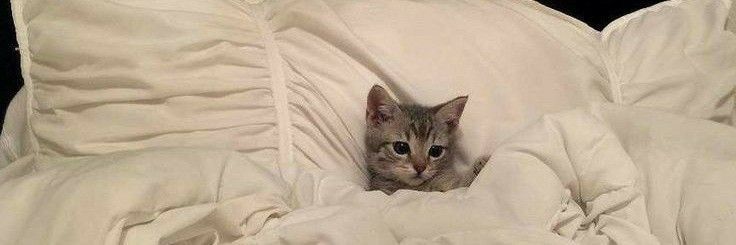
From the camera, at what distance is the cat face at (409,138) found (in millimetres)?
1224

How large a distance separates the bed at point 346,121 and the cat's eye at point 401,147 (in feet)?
0.23

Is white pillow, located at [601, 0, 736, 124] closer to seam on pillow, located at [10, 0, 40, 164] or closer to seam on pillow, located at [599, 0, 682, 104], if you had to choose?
seam on pillow, located at [599, 0, 682, 104]

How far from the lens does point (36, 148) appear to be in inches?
43.9

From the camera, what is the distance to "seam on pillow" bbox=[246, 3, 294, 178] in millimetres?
1170

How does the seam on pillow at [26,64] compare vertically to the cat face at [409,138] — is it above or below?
above

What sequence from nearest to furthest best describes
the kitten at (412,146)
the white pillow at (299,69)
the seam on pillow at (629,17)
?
1. the white pillow at (299,69)
2. the kitten at (412,146)
3. the seam on pillow at (629,17)

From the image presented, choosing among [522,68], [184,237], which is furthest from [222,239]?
[522,68]

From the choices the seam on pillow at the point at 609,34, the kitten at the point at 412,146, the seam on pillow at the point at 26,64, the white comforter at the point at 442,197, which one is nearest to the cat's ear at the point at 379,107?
the kitten at the point at 412,146

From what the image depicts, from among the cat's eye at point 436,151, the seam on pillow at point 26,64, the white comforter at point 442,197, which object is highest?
the seam on pillow at point 26,64

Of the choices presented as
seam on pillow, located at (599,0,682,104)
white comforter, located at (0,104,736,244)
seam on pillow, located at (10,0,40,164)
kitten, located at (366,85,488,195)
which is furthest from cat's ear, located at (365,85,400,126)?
seam on pillow, located at (10,0,40,164)

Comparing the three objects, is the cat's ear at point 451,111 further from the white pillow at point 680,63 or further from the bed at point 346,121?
the white pillow at point 680,63

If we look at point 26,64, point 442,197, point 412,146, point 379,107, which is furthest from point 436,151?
point 26,64

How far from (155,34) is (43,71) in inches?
6.9

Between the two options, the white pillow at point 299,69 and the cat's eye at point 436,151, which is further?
the cat's eye at point 436,151
